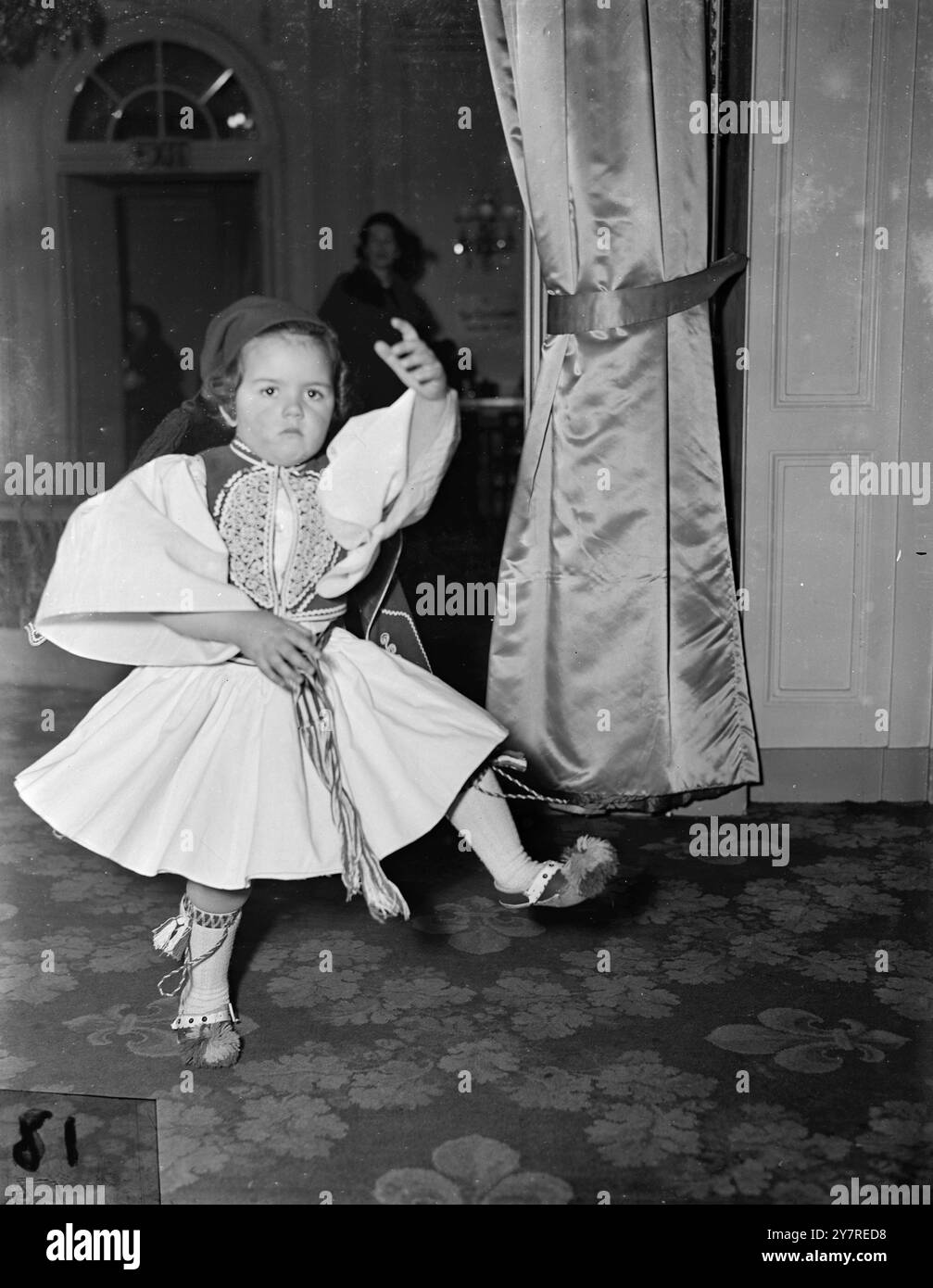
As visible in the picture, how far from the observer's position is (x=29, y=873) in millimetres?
2701

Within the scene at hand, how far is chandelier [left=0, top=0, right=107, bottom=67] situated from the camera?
3029 millimetres

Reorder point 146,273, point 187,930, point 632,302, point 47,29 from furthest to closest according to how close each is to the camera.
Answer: point 146,273
point 47,29
point 632,302
point 187,930

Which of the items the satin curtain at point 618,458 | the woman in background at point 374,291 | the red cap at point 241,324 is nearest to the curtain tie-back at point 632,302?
the satin curtain at point 618,458

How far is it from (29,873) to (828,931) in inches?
63.6

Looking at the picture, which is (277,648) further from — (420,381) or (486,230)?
(486,230)

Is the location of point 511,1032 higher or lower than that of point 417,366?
lower

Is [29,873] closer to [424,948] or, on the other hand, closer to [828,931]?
[424,948]

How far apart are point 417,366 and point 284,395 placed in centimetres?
20

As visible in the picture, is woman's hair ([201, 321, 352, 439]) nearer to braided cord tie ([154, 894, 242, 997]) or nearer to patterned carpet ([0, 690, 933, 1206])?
braided cord tie ([154, 894, 242, 997])

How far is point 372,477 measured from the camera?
6.43 feet

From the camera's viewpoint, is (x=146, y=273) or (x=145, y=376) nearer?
(x=146, y=273)

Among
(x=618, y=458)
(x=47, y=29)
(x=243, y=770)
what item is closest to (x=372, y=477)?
(x=243, y=770)
